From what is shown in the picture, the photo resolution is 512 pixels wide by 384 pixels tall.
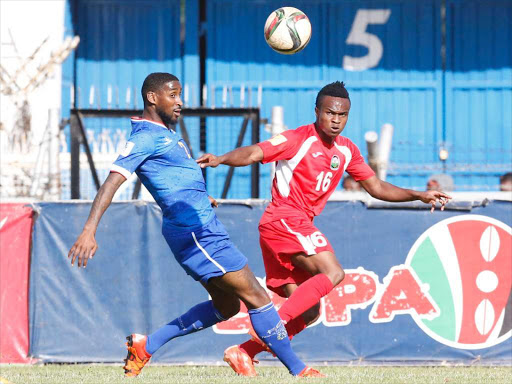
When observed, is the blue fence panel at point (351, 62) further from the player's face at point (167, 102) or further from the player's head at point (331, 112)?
the player's face at point (167, 102)

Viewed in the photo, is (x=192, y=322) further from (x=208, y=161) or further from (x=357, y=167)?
(x=357, y=167)

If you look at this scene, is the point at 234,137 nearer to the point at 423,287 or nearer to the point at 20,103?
the point at 20,103

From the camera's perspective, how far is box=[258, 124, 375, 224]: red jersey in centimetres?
725

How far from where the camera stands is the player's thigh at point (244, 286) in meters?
6.66

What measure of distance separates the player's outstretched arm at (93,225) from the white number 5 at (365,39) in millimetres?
10924

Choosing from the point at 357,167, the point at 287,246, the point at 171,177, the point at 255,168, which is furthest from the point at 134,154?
the point at 255,168

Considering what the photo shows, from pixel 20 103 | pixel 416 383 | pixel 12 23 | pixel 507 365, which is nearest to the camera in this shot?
pixel 416 383

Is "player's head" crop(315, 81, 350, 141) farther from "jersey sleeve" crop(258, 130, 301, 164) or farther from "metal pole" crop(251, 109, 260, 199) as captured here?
"metal pole" crop(251, 109, 260, 199)

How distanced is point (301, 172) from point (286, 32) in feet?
4.81

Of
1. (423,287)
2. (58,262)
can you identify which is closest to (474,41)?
(423,287)

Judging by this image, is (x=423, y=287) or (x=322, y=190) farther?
(x=423, y=287)

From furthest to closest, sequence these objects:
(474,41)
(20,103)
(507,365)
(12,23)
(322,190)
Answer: (474,41) → (12,23) → (20,103) → (507,365) → (322,190)

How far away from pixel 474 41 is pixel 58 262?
10.2 meters

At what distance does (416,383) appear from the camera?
22.1 feet
